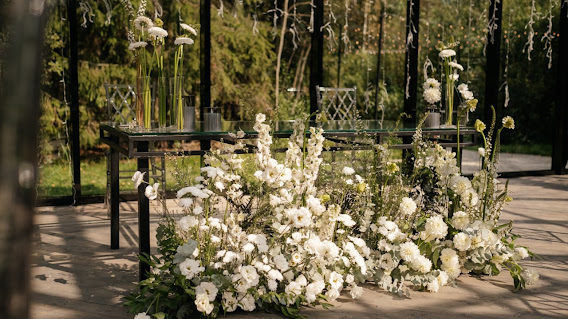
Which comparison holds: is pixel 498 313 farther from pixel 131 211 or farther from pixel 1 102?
pixel 131 211

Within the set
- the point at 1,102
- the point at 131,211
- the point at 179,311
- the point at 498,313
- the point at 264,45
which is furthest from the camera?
the point at 264,45

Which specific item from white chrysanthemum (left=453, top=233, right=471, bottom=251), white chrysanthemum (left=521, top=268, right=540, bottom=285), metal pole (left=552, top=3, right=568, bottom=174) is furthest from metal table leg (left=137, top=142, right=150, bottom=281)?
metal pole (left=552, top=3, right=568, bottom=174)

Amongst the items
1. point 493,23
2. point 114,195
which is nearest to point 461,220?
point 114,195

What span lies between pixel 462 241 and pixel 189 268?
56.9 inches

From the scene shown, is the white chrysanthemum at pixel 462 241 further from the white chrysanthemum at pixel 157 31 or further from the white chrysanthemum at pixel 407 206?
the white chrysanthemum at pixel 157 31

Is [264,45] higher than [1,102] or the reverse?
higher

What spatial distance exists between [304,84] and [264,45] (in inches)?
43.3

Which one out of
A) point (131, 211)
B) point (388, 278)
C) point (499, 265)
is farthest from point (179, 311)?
point (131, 211)

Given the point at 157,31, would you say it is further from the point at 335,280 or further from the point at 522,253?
the point at 522,253

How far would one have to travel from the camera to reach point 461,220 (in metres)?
3.10

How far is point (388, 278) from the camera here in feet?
9.50

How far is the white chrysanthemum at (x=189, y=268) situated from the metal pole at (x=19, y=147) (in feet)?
7.29

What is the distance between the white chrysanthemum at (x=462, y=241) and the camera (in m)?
3.03

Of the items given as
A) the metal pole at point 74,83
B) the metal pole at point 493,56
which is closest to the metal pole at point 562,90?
the metal pole at point 493,56
